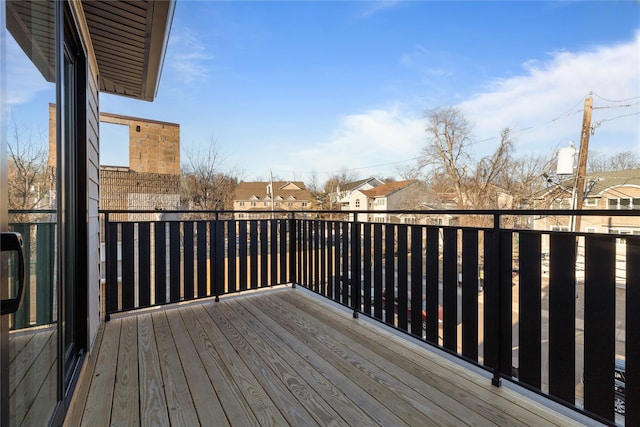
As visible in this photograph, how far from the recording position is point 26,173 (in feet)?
3.17

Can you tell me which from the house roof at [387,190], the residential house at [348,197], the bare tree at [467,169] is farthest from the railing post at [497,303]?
the residential house at [348,197]

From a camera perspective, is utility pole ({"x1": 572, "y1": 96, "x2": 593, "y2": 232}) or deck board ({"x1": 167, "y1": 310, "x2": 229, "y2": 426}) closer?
deck board ({"x1": 167, "y1": 310, "x2": 229, "y2": 426})

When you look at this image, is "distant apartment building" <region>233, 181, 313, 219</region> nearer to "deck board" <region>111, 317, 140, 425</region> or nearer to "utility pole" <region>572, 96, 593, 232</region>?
"utility pole" <region>572, 96, 593, 232</region>

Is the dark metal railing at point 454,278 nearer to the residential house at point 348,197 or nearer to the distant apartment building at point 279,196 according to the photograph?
→ the distant apartment building at point 279,196

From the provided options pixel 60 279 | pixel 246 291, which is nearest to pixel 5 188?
pixel 60 279

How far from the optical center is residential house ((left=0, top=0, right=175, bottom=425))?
0.82m

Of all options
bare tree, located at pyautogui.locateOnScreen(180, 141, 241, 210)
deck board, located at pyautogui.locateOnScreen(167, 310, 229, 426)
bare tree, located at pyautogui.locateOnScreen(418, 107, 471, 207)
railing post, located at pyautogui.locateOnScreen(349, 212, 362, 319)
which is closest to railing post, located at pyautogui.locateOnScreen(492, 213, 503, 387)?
railing post, located at pyautogui.locateOnScreen(349, 212, 362, 319)

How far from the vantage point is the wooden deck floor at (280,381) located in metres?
1.47

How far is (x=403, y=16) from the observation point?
14852 millimetres

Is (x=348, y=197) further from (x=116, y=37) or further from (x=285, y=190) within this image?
(x=116, y=37)

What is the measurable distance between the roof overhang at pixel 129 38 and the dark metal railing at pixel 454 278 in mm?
1413

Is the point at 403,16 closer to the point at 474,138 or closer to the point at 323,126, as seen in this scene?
the point at 474,138

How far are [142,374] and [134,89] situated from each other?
292 centimetres

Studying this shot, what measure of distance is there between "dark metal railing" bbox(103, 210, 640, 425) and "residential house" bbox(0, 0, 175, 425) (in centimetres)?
72
